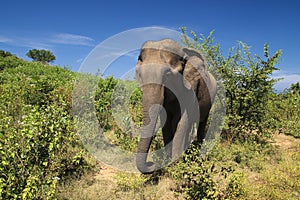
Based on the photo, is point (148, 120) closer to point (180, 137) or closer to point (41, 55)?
point (180, 137)

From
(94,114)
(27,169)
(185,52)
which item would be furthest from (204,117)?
(27,169)

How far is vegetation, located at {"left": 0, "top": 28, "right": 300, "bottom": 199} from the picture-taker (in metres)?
3.51

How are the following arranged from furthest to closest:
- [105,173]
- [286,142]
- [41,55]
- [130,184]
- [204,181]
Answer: [41,55] → [286,142] → [105,173] → [130,184] → [204,181]

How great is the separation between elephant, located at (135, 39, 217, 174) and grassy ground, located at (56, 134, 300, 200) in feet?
1.23

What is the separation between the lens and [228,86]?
310 inches

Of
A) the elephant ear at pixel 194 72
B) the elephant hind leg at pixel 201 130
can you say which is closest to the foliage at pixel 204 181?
the elephant ear at pixel 194 72

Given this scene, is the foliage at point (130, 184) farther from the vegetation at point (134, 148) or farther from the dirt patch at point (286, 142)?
the dirt patch at point (286, 142)

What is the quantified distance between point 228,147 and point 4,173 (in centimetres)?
564

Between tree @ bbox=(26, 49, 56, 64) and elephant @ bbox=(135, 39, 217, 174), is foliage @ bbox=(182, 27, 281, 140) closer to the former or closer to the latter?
elephant @ bbox=(135, 39, 217, 174)

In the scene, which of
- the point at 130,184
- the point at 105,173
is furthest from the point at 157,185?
the point at 105,173

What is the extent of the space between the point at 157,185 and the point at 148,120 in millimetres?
1275

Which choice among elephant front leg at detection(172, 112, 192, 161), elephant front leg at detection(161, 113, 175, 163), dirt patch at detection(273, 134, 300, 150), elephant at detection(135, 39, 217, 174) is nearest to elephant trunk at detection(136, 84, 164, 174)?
elephant at detection(135, 39, 217, 174)

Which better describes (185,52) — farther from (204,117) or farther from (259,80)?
(259,80)

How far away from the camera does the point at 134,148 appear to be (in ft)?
21.2
